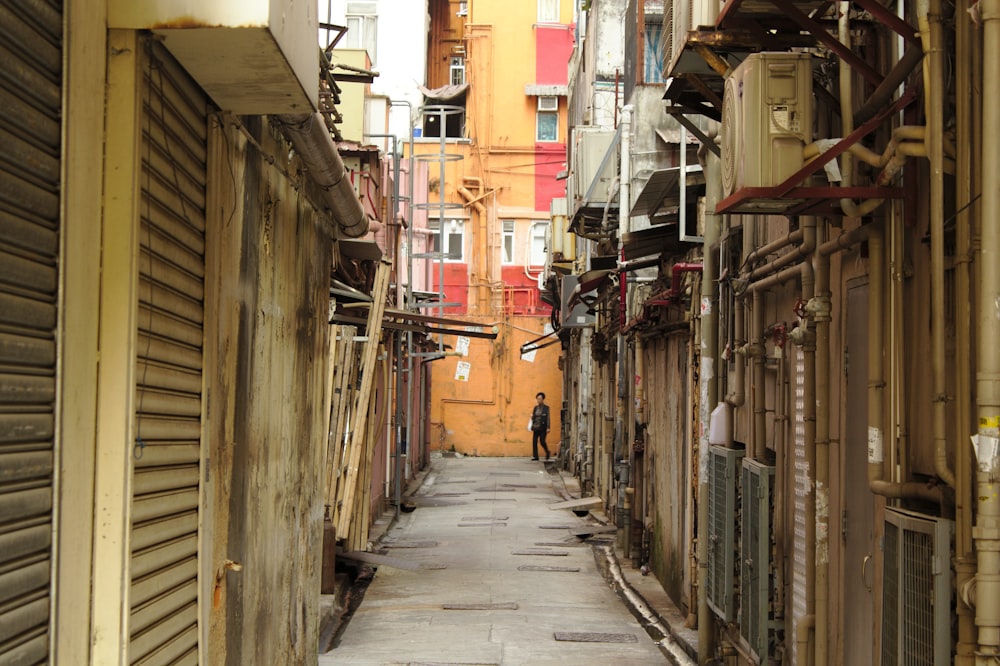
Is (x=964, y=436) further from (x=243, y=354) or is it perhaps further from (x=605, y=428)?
(x=605, y=428)

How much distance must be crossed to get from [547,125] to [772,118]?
1426 inches

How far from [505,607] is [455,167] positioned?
2877cm

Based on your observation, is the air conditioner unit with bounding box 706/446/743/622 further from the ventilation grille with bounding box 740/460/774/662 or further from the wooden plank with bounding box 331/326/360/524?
the wooden plank with bounding box 331/326/360/524

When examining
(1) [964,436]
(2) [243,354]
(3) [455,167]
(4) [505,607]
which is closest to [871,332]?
(1) [964,436]

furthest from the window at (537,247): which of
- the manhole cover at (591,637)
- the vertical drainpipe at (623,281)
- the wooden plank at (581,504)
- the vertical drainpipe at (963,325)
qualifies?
the vertical drainpipe at (963,325)

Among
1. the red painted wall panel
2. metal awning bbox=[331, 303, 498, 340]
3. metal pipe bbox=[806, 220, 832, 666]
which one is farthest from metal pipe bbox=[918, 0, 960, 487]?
the red painted wall panel

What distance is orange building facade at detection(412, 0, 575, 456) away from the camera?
40.3 meters

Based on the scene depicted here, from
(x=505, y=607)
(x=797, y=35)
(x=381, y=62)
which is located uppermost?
(x=381, y=62)

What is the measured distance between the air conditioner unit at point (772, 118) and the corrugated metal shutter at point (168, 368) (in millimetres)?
2874

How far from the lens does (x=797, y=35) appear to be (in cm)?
685

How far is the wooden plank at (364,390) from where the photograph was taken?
14523 millimetres

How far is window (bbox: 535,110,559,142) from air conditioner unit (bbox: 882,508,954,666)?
122ft

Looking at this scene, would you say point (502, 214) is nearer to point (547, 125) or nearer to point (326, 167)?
point (547, 125)

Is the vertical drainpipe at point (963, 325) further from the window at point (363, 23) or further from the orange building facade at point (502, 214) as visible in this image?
the window at point (363, 23)
